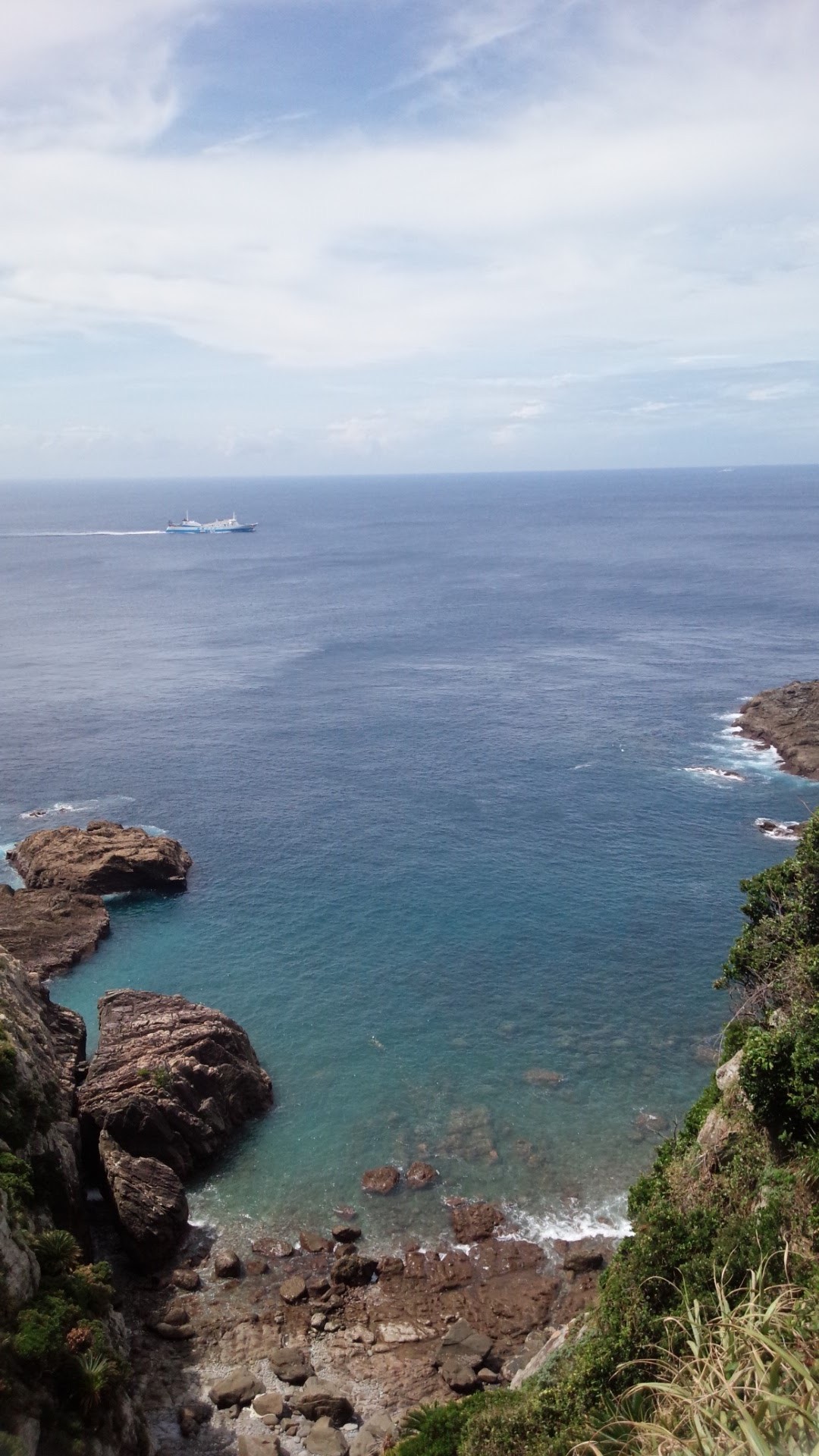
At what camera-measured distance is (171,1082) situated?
52.2 metres

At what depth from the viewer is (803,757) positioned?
99562 mm

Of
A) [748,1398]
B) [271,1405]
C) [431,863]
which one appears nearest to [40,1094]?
[271,1405]

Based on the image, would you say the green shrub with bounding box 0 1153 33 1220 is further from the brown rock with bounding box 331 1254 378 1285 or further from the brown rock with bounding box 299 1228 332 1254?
the brown rock with bounding box 331 1254 378 1285

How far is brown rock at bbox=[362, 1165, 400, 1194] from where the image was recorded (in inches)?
1924

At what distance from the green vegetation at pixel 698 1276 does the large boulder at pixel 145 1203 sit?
15429 millimetres

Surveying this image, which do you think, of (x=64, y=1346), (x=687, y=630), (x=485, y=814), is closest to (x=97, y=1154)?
(x=64, y=1346)

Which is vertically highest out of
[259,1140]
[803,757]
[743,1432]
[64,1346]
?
[743,1432]

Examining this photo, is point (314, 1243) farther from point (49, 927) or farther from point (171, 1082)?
point (49, 927)

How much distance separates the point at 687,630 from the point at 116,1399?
14020 cm

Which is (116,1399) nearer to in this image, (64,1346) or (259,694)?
(64,1346)

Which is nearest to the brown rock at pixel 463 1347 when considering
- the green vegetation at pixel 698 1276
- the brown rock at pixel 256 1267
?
the green vegetation at pixel 698 1276

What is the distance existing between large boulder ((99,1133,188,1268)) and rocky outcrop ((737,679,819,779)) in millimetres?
73138

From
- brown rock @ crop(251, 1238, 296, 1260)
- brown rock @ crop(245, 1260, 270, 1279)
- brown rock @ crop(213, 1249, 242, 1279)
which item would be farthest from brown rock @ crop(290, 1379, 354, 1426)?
brown rock @ crop(251, 1238, 296, 1260)

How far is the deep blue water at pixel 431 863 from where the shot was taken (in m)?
53.1
